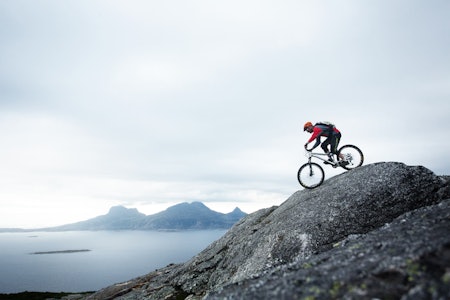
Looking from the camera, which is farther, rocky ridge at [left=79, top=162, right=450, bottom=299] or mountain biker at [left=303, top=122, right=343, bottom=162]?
mountain biker at [left=303, top=122, right=343, bottom=162]

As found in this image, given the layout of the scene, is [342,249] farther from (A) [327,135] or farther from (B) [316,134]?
(A) [327,135]

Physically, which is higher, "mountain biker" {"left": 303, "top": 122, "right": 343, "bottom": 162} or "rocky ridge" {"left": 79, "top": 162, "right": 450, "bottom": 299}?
"mountain biker" {"left": 303, "top": 122, "right": 343, "bottom": 162}

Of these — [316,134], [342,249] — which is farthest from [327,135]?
[342,249]

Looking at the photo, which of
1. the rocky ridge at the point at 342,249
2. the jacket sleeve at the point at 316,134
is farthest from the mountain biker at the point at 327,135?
the rocky ridge at the point at 342,249

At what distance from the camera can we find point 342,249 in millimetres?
9969

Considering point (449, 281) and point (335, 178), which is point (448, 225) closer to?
point (449, 281)

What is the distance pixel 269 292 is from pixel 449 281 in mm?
4306

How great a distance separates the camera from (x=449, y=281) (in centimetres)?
541

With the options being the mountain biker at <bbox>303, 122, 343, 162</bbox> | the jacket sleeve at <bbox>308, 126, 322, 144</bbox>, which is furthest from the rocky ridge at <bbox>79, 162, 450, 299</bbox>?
the jacket sleeve at <bbox>308, 126, 322, 144</bbox>

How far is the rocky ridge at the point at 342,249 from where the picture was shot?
647cm

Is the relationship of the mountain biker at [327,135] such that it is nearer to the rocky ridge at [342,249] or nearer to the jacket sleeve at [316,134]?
the jacket sleeve at [316,134]

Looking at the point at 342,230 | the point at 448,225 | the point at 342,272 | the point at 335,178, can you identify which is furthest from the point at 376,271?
the point at 335,178

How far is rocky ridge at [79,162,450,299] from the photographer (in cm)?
647

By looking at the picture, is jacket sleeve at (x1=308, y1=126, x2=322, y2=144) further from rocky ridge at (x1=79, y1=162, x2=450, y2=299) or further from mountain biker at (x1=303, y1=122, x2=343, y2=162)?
rocky ridge at (x1=79, y1=162, x2=450, y2=299)
